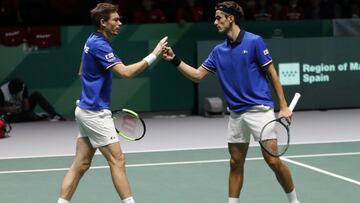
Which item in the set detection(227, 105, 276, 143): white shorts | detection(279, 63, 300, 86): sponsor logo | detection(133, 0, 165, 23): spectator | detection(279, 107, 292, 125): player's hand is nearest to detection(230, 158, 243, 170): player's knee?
detection(227, 105, 276, 143): white shorts

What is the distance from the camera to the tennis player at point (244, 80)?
791cm

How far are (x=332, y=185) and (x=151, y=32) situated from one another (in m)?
7.83

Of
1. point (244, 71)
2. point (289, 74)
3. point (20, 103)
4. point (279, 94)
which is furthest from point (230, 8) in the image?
point (289, 74)

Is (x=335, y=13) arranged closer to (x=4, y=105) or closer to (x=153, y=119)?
(x=153, y=119)

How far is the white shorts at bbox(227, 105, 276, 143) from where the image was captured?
26.2 ft

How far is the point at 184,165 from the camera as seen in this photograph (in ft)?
37.6

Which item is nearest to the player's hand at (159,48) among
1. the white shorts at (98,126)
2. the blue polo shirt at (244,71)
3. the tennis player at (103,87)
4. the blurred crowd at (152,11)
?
the tennis player at (103,87)

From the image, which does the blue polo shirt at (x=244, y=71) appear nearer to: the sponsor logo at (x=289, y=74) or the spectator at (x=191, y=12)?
the sponsor logo at (x=289, y=74)

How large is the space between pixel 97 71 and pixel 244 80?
135 centimetres

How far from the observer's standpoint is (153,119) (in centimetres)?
1689

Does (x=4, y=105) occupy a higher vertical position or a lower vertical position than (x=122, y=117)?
lower

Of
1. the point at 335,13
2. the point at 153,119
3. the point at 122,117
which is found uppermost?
the point at 122,117

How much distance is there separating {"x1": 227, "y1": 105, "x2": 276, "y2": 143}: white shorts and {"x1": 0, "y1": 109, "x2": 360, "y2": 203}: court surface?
124cm

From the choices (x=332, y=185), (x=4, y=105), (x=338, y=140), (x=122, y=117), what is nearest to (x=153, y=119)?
(x=4, y=105)
